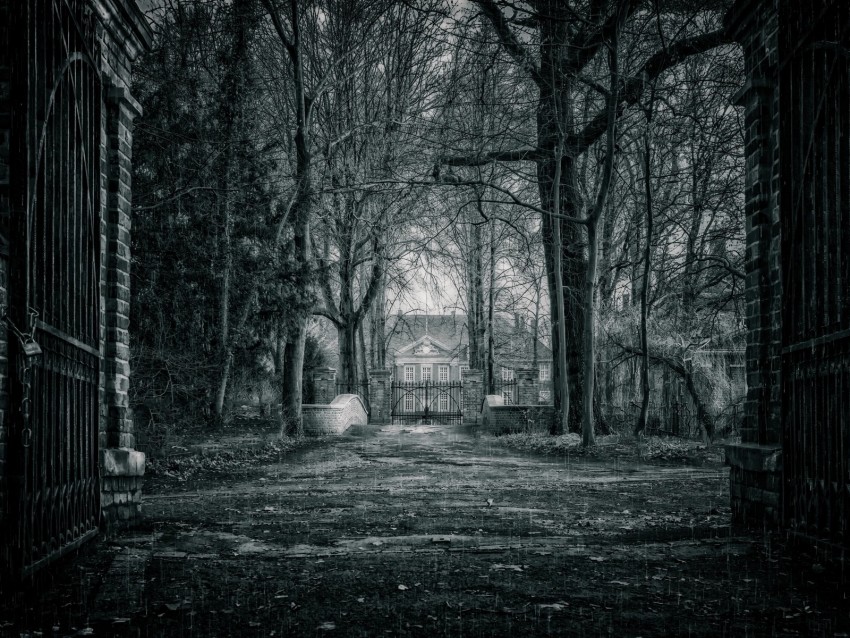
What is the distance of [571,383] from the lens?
58.8 ft

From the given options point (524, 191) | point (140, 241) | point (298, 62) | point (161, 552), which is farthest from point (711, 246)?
point (161, 552)

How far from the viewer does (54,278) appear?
4492mm

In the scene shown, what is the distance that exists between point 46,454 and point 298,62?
49.2 feet

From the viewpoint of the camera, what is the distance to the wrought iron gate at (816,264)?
4262 mm

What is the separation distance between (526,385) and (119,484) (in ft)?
69.8

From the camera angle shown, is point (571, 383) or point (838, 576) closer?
point (838, 576)

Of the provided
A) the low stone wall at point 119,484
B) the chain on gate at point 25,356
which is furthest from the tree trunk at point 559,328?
the chain on gate at point 25,356

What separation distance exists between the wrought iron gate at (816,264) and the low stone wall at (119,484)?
4.69 metres

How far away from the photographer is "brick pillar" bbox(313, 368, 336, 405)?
24886 mm

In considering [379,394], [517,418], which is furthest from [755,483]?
[379,394]

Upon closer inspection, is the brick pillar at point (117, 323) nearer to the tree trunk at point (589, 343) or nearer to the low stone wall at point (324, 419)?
the tree trunk at point (589, 343)

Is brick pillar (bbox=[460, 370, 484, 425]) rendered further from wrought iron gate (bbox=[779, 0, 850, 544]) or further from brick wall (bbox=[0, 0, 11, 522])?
brick wall (bbox=[0, 0, 11, 522])

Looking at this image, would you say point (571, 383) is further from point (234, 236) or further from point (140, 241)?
point (140, 241)

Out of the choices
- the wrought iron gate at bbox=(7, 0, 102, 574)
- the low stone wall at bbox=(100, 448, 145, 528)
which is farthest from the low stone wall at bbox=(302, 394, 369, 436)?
the wrought iron gate at bbox=(7, 0, 102, 574)
